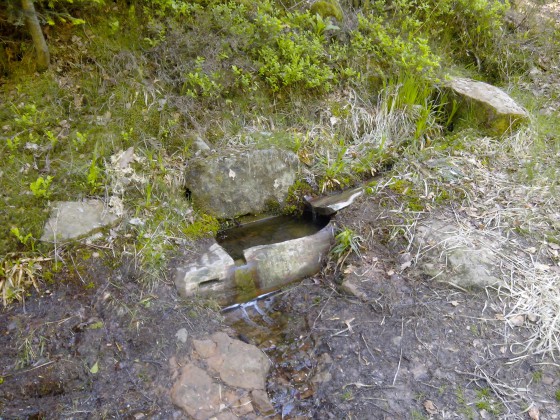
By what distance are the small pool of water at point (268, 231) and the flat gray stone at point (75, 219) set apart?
1.13 metres

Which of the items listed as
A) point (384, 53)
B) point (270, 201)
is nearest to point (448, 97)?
point (384, 53)

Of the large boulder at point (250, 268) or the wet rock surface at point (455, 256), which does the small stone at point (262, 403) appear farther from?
the wet rock surface at point (455, 256)

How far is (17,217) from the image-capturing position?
346 centimetres

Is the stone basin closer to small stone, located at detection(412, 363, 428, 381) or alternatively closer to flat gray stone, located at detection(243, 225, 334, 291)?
flat gray stone, located at detection(243, 225, 334, 291)

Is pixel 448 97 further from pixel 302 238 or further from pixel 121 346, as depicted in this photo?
pixel 121 346

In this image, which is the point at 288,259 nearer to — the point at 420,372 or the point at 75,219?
the point at 420,372

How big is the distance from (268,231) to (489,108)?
323cm

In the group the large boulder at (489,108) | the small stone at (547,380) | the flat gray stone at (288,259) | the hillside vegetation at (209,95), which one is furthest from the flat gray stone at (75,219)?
the large boulder at (489,108)

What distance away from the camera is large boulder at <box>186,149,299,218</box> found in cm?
436

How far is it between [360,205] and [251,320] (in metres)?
1.66

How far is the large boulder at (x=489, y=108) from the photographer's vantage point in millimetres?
5340

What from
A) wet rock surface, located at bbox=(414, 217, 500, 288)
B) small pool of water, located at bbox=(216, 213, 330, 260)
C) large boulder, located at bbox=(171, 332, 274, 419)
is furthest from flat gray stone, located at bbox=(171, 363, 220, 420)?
wet rock surface, located at bbox=(414, 217, 500, 288)

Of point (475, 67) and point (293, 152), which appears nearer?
point (293, 152)

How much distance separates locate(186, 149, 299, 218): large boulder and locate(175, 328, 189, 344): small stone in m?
1.33
